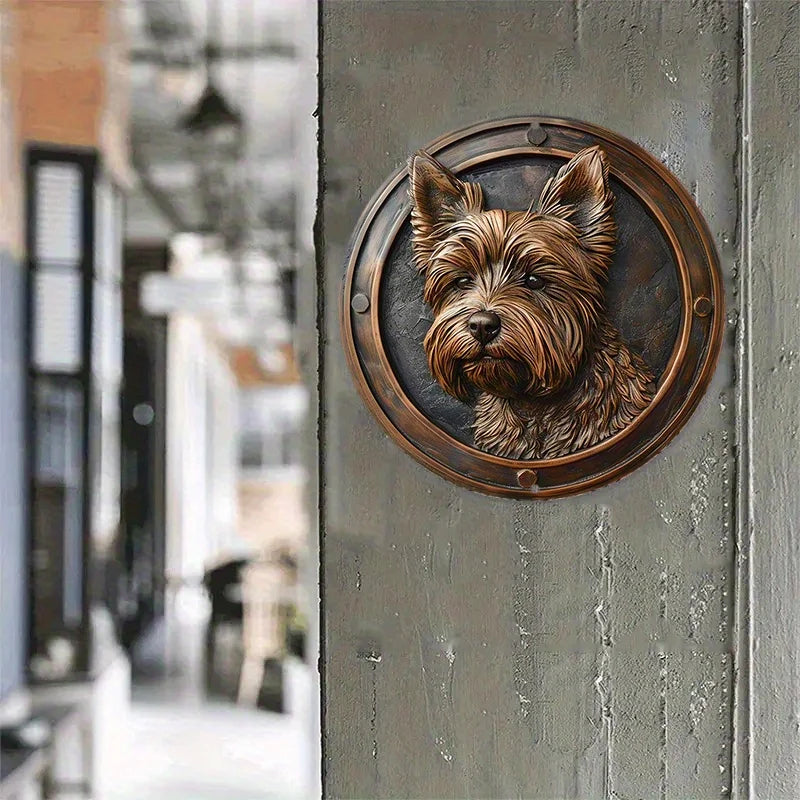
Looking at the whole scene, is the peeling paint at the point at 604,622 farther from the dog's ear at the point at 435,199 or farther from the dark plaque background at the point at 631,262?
the dog's ear at the point at 435,199

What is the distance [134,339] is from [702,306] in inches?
99.0

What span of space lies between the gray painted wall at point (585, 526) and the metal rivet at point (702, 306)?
25 millimetres

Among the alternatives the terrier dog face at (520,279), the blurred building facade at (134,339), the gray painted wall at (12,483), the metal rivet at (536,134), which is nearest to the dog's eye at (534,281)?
the terrier dog face at (520,279)

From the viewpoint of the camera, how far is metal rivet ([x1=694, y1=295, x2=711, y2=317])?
25.7 inches

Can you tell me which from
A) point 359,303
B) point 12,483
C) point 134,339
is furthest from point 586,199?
point 134,339

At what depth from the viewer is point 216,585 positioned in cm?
291

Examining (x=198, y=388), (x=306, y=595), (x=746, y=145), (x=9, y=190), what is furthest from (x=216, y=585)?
(x=746, y=145)

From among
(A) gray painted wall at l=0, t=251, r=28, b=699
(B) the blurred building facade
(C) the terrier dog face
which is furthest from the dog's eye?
(A) gray painted wall at l=0, t=251, r=28, b=699

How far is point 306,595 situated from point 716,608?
7.72 feet

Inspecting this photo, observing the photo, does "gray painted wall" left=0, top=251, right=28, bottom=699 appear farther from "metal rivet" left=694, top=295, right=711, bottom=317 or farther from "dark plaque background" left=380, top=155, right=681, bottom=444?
"metal rivet" left=694, top=295, right=711, bottom=317

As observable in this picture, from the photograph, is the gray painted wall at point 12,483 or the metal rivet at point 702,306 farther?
the gray painted wall at point 12,483

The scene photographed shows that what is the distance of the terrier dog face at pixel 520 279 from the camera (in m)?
0.63

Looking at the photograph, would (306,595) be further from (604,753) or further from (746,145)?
(746,145)

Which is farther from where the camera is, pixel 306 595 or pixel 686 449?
pixel 306 595
